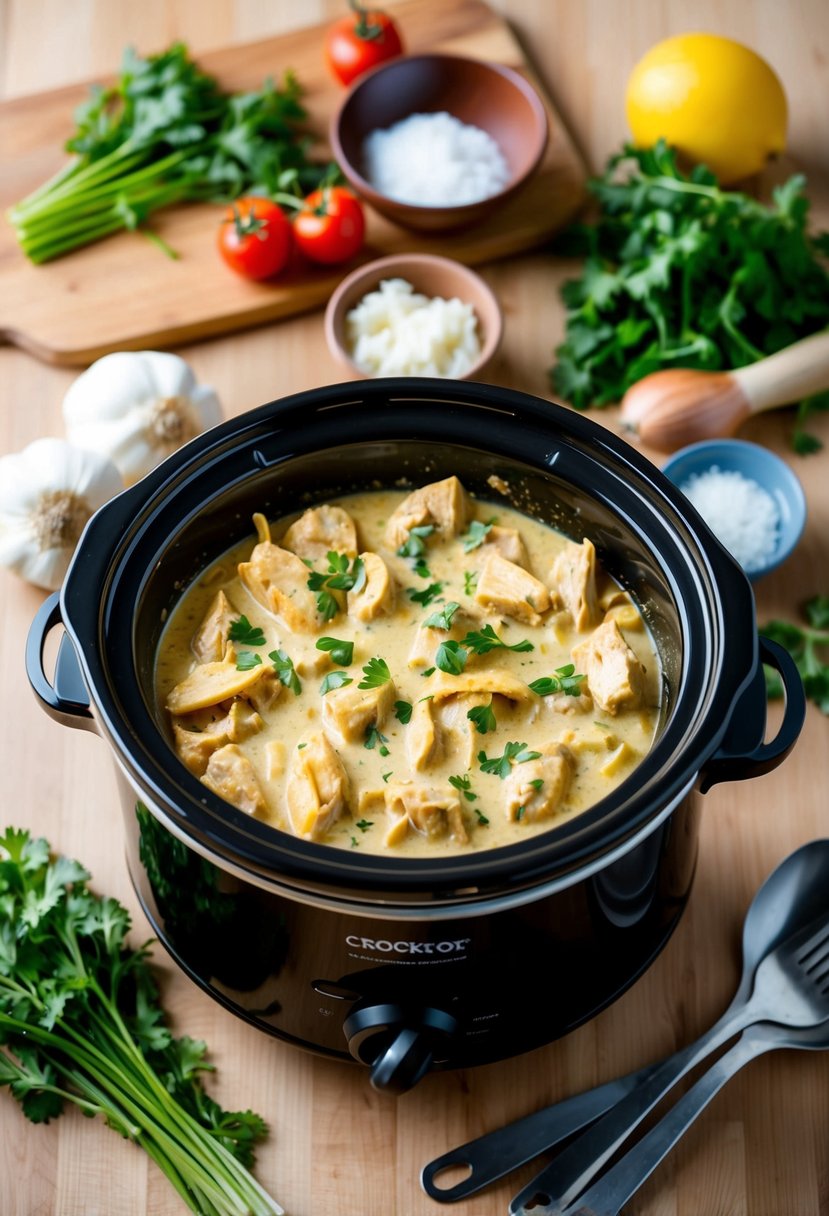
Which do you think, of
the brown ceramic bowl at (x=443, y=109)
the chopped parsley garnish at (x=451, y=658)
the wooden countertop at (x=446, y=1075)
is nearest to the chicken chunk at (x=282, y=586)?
the chopped parsley garnish at (x=451, y=658)

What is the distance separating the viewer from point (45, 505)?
2.78 metres

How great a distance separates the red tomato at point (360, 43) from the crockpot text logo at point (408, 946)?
2352 mm

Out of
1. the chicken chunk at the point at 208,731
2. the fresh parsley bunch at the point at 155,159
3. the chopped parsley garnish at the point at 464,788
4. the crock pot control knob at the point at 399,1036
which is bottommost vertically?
the crock pot control knob at the point at 399,1036

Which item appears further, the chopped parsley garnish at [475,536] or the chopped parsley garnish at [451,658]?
the chopped parsley garnish at [475,536]

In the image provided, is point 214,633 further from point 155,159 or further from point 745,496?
point 155,159

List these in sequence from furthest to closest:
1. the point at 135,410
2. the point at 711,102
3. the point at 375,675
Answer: the point at 711,102
the point at 135,410
the point at 375,675

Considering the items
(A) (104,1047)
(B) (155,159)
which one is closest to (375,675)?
(A) (104,1047)

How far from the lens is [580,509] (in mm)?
2348

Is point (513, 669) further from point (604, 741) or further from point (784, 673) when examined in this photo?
point (784, 673)

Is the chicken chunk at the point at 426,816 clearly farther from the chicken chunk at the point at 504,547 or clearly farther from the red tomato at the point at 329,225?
the red tomato at the point at 329,225

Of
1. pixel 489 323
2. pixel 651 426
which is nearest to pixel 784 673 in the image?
pixel 651 426

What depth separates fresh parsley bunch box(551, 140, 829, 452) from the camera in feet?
10.0

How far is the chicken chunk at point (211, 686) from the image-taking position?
85.6 inches

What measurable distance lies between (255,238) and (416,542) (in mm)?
1040
